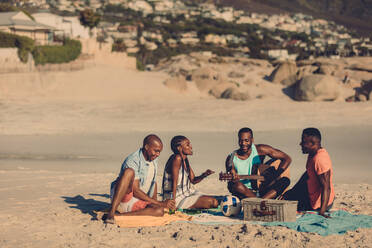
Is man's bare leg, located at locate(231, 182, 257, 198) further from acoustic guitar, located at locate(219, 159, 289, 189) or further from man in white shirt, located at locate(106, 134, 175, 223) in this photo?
man in white shirt, located at locate(106, 134, 175, 223)

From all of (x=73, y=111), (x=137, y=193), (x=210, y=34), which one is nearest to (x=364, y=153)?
(x=137, y=193)

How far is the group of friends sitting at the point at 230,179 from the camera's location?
6586 millimetres

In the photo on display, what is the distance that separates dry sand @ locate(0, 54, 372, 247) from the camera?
6.27 meters

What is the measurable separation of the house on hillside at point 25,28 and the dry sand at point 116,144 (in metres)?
6.33

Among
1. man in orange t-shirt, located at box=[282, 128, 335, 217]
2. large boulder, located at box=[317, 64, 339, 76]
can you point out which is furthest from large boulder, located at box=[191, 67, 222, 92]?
man in orange t-shirt, located at box=[282, 128, 335, 217]

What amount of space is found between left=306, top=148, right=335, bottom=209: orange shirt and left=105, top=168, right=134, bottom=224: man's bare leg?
2075 mm

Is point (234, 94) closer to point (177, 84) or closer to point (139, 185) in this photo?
point (177, 84)

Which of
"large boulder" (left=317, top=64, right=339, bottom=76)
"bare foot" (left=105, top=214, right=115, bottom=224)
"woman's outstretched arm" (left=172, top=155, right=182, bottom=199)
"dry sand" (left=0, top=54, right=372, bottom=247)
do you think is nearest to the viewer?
"dry sand" (left=0, top=54, right=372, bottom=247)

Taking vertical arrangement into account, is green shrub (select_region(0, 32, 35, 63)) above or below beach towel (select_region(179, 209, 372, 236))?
above

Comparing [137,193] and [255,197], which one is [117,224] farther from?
[255,197]

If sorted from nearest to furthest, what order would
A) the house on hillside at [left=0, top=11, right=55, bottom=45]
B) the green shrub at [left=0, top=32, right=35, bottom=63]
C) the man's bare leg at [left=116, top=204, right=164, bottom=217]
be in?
the man's bare leg at [left=116, top=204, right=164, bottom=217] < the green shrub at [left=0, top=32, right=35, bottom=63] < the house on hillside at [left=0, top=11, right=55, bottom=45]

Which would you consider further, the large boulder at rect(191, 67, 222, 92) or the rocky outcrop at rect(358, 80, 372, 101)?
the large boulder at rect(191, 67, 222, 92)

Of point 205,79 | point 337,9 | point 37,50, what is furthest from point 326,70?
point 337,9

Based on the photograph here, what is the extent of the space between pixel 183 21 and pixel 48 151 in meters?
106
